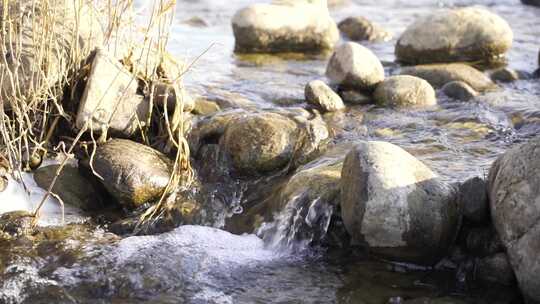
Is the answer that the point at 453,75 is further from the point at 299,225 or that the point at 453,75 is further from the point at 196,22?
the point at 196,22

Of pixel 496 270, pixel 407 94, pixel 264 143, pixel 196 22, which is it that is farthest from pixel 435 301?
pixel 196 22

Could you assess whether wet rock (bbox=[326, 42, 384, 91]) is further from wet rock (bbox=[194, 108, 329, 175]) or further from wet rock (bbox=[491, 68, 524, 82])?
wet rock (bbox=[491, 68, 524, 82])

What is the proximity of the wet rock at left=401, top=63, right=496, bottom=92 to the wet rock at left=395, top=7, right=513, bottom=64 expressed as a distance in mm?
748

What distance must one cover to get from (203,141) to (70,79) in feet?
3.71

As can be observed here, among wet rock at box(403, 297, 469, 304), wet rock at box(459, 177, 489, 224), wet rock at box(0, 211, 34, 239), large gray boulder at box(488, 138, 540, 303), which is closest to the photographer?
large gray boulder at box(488, 138, 540, 303)

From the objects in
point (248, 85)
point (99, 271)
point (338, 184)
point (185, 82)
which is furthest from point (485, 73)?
point (99, 271)

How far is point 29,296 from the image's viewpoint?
4.27m

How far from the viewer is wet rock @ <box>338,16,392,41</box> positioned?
10.4m

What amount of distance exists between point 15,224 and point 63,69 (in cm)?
114

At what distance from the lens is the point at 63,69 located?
5.36 metres

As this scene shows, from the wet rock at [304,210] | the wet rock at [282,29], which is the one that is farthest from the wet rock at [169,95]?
the wet rock at [282,29]

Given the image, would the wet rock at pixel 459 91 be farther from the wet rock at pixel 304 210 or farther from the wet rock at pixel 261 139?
the wet rock at pixel 304 210

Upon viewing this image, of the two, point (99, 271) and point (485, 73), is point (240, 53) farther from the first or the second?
point (99, 271)

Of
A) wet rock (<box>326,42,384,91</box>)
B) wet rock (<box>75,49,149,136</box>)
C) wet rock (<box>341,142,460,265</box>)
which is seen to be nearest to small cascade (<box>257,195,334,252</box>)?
wet rock (<box>341,142,460,265</box>)
